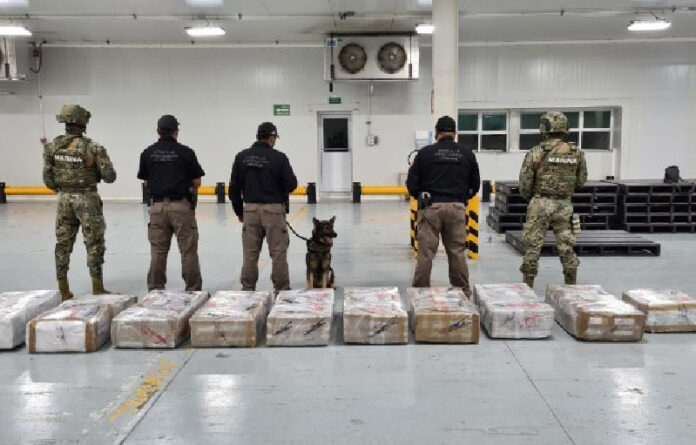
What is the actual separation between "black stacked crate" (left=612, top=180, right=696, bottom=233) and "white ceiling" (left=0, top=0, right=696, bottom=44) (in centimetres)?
417

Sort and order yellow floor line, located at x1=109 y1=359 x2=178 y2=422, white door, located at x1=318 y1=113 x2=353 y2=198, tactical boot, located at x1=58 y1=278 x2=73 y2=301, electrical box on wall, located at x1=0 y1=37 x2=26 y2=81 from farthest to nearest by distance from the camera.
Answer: white door, located at x1=318 y1=113 x2=353 y2=198, electrical box on wall, located at x1=0 y1=37 x2=26 y2=81, tactical boot, located at x1=58 y1=278 x2=73 y2=301, yellow floor line, located at x1=109 y1=359 x2=178 y2=422

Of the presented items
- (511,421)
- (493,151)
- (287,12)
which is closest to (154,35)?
(287,12)

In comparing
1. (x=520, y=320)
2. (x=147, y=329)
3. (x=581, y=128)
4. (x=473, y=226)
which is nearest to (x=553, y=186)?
(x=520, y=320)

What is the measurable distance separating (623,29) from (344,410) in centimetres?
1467

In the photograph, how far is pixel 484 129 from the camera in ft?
56.9

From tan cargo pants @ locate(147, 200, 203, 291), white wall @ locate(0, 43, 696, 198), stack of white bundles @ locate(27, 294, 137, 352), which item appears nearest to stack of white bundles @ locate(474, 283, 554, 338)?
tan cargo pants @ locate(147, 200, 203, 291)

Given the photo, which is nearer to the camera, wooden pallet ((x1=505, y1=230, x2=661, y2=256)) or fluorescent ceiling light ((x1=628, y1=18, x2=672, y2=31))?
wooden pallet ((x1=505, y1=230, x2=661, y2=256))

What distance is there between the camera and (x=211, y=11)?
12828 millimetres

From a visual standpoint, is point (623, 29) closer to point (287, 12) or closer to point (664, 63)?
point (664, 63)

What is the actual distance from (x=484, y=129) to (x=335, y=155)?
437 cm

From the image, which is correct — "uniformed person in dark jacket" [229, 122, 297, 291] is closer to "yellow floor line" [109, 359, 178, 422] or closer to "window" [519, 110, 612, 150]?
"yellow floor line" [109, 359, 178, 422]

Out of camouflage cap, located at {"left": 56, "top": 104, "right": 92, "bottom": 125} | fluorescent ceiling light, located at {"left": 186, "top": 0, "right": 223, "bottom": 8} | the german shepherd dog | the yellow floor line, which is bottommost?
the yellow floor line

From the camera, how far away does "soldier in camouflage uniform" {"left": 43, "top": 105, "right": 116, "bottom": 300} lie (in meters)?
6.14

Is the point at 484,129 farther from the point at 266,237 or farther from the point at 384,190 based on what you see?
the point at 266,237
